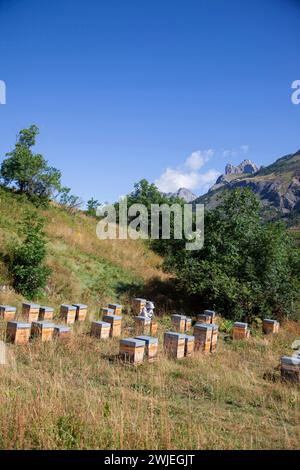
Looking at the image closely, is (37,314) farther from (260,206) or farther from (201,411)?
(260,206)

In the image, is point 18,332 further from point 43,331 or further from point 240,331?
point 240,331

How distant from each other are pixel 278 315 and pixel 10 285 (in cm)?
1099

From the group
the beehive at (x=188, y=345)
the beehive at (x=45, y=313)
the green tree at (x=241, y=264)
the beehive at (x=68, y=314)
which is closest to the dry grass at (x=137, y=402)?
the beehive at (x=188, y=345)

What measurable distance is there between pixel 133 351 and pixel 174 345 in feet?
4.51

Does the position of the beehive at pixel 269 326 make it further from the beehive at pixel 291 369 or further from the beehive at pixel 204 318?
the beehive at pixel 291 369

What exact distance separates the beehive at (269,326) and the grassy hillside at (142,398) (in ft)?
3.60

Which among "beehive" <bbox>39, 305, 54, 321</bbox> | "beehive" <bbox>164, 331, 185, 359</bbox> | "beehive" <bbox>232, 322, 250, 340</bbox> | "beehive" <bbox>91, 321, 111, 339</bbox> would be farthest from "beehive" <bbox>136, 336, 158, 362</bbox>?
"beehive" <bbox>232, 322, 250, 340</bbox>

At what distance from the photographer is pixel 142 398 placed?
19.7 feet

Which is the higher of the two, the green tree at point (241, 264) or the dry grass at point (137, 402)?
the green tree at point (241, 264)

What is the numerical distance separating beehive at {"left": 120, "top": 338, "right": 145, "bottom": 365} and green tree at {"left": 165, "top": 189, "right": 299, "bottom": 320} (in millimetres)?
7544

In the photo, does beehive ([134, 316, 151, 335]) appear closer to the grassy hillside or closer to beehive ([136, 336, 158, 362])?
the grassy hillside

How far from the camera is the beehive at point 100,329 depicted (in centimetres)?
1062
